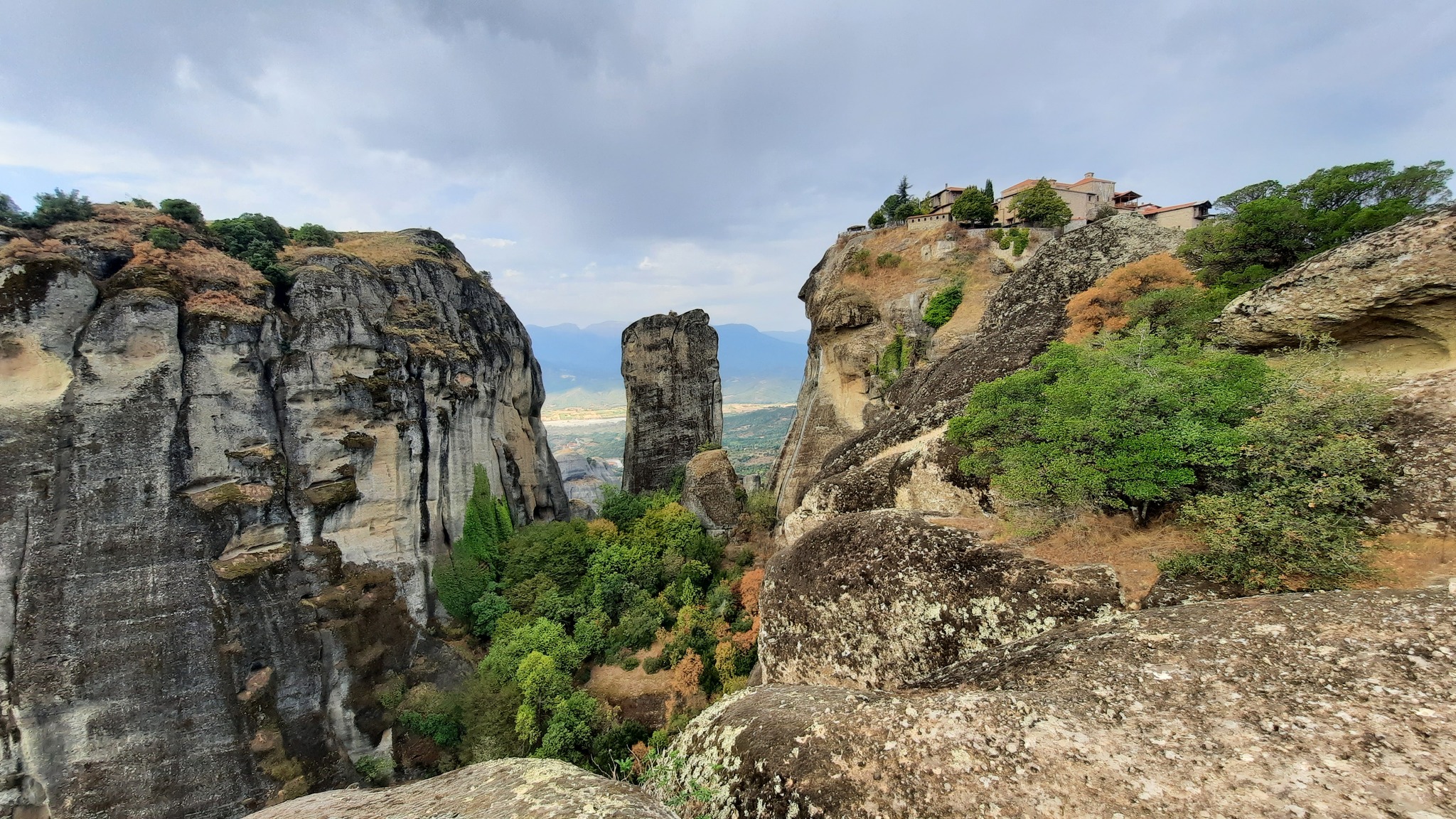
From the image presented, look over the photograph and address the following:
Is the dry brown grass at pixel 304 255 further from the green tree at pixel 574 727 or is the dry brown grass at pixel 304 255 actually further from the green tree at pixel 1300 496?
the green tree at pixel 1300 496

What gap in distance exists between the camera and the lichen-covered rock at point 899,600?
668cm

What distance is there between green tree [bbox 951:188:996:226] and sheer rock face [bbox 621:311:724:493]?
16.7 m

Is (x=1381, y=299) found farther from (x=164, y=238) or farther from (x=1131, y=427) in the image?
(x=164, y=238)

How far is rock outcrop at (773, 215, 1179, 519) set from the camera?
1374 centimetres

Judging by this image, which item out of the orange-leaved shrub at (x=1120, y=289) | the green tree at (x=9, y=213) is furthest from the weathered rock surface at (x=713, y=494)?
the green tree at (x=9, y=213)

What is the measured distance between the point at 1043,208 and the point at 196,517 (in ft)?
124

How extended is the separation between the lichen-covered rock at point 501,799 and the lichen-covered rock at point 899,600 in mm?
5229

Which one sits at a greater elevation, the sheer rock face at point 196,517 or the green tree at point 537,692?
the sheer rock face at point 196,517

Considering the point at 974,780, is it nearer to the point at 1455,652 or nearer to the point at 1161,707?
the point at 1161,707

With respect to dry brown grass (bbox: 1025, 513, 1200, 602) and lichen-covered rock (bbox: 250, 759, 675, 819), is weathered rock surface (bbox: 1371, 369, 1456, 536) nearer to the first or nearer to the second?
dry brown grass (bbox: 1025, 513, 1200, 602)

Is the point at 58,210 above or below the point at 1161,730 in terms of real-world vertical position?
above

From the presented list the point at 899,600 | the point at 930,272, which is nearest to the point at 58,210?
the point at 899,600

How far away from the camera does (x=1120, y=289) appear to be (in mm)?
12422

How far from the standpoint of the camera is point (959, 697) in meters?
4.71
